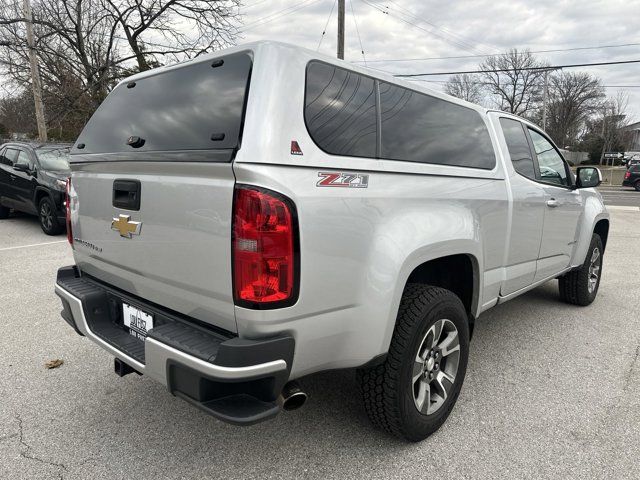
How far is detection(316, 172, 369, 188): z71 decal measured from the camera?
1917 mm

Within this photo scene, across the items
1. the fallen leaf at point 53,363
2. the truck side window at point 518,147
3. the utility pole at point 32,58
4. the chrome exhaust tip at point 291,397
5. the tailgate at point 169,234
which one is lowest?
the fallen leaf at point 53,363

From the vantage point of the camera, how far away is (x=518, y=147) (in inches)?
140

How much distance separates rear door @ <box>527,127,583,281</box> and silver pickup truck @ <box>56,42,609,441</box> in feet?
3.23

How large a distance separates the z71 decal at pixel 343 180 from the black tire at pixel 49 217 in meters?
7.69

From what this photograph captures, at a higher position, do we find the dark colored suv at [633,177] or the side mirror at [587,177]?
the side mirror at [587,177]

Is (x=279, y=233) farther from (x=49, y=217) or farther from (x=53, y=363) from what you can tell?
(x=49, y=217)

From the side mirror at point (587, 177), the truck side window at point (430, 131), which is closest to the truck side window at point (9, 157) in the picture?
the truck side window at point (430, 131)

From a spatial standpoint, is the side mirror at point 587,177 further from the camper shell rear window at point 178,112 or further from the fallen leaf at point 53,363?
the fallen leaf at point 53,363

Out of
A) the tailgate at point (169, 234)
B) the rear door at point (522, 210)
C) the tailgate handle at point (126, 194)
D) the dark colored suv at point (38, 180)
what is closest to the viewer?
the tailgate at point (169, 234)

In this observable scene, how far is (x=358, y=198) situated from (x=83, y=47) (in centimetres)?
2251

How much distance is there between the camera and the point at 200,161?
1891 mm

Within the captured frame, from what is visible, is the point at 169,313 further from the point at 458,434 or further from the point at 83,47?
the point at 83,47

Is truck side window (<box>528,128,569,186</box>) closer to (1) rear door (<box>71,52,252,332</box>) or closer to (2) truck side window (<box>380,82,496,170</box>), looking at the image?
(2) truck side window (<box>380,82,496,170</box>)

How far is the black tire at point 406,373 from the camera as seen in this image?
226cm
